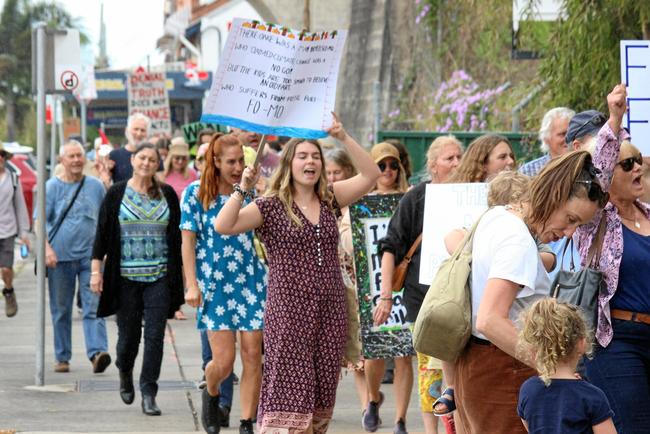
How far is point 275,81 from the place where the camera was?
7648 mm

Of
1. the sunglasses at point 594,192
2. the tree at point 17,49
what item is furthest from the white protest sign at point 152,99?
the tree at point 17,49

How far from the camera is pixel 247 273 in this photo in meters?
9.08

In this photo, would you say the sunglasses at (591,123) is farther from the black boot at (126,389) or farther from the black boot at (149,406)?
the black boot at (126,389)

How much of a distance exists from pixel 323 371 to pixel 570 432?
265 cm

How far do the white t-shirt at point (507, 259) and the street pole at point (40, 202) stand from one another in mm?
6179

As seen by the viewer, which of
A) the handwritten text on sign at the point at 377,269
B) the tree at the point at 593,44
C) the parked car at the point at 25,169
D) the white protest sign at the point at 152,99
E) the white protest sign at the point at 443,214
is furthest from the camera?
the parked car at the point at 25,169

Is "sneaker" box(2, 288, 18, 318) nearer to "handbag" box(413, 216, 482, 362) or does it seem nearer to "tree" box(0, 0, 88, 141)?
"handbag" box(413, 216, 482, 362)

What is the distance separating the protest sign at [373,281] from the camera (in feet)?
31.0

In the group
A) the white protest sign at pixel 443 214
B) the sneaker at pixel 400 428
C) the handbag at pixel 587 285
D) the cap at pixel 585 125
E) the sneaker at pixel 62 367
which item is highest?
the cap at pixel 585 125

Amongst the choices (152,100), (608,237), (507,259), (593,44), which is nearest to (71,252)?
(593,44)

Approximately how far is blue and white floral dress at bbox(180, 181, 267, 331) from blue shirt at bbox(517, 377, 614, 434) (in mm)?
3878

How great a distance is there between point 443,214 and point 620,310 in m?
1.82

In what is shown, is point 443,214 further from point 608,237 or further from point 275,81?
point 608,237

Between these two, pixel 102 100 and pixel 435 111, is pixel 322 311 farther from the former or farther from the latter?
pixel 102 100
